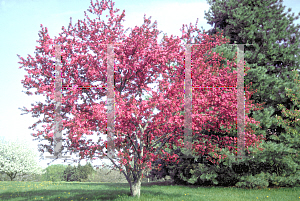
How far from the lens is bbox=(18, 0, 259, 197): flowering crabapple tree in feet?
29.9

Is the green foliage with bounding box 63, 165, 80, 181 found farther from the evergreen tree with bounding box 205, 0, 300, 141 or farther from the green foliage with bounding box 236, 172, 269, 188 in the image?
the evergreen tree with bounding box 205, 0, 300, 141

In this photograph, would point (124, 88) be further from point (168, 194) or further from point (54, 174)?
point (54, 174)

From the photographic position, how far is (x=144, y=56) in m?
10.1

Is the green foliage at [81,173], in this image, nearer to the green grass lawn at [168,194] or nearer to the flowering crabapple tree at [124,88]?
the green grass lawn at [168,194]

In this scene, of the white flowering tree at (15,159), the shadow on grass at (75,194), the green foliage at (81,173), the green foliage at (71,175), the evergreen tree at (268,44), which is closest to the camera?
the shadow on grass at (75,194)

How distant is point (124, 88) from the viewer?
11.4m

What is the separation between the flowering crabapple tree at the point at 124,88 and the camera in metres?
9.11

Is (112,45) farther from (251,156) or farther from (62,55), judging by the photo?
(251,156)

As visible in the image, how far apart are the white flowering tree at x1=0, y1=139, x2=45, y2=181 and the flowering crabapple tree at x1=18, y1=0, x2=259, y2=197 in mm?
28031

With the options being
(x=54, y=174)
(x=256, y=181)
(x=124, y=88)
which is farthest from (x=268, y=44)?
(x=54, y=174)

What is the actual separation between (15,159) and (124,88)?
30.5 m

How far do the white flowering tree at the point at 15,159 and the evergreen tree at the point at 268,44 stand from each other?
30689mm

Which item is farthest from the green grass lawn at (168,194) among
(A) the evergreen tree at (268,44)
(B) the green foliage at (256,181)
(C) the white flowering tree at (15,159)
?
(C) the white flowering tree at (15,159)

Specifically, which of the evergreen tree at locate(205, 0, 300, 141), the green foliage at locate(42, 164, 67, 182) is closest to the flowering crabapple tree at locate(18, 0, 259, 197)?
the evergreen tree at locate(205, 0, 300, 141)
